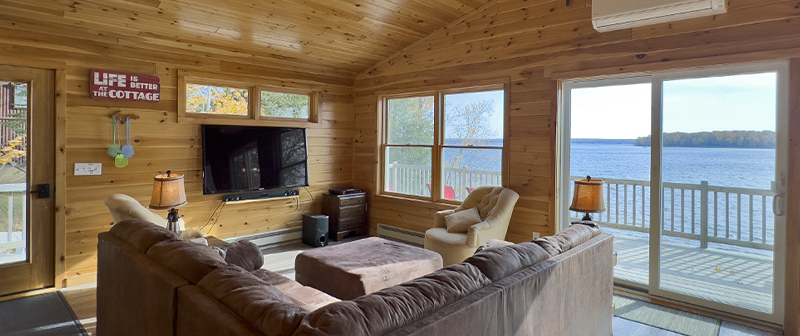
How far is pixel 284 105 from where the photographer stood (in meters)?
5.48

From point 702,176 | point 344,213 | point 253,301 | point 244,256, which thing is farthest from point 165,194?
point 702,176

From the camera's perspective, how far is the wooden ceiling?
138 inches

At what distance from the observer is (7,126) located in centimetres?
360

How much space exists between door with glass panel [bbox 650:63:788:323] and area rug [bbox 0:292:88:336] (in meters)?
4.60

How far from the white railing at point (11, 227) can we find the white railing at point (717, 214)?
551 centimetres

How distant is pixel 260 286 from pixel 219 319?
21 centimetres

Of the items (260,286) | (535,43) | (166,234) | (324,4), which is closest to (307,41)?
(324,4)

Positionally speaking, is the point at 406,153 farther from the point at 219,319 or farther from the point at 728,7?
the point at 219,319

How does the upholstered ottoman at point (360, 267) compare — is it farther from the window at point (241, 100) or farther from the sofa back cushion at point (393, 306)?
the window at point (241, 100)

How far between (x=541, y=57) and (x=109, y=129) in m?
4.23

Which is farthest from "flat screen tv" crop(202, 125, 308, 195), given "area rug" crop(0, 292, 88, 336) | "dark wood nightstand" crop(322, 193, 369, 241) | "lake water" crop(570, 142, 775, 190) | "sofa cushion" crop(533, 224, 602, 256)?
"sofa cushion" crop(533, 224, 602, 256)

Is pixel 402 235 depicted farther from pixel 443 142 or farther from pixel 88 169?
pixel 88 169

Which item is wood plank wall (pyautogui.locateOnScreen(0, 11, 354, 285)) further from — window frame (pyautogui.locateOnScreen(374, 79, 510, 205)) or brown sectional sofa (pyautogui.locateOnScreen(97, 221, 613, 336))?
brown sectional sofa (pyautogui.locateOnScreen(97, 221, 613, 336))

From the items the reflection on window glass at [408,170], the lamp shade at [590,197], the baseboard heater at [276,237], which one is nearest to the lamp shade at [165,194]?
the baseboard heater at [276,237]
